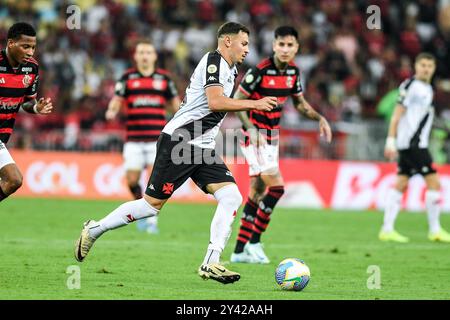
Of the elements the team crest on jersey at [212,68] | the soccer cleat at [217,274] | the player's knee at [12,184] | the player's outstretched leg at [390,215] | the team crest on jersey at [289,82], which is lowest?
the player's outstretched leg at [390,215]

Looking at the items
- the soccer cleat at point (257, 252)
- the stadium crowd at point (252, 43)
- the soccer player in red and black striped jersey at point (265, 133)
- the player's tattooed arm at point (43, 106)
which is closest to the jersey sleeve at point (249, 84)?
the soccer player in red and black striped jersey at point (265, 133)

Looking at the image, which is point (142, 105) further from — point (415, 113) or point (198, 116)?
point (198, 116)

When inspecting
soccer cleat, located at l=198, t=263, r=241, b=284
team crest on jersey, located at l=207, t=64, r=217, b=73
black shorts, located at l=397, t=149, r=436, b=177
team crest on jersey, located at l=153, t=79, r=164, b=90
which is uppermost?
team crest on jersey, located at l=207, t=64, r=217, b=73

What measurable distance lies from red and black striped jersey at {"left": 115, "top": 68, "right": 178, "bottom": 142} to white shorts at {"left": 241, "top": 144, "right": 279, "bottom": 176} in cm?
415

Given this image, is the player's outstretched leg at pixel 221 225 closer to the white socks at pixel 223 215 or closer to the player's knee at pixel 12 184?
A: the white socks at pixel 223 215

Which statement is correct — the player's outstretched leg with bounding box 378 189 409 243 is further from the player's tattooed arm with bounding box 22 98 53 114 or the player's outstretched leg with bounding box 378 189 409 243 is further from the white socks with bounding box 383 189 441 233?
the player's tattooed arm with bounding box 22 98 53 114

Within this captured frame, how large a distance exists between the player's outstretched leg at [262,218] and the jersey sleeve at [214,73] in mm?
2852

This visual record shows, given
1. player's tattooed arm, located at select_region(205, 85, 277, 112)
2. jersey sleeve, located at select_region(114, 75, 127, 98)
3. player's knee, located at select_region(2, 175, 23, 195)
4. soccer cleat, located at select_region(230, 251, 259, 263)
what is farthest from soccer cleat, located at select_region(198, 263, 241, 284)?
jersey sleeve, located at select_region(114, 75, 127, 98)

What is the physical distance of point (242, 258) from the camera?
38.0 feet

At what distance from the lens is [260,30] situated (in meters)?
27.5

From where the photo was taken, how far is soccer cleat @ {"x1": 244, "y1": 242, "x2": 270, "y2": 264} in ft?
37.8

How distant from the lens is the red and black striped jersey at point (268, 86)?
1170 cm

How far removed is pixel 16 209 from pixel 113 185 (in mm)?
3748
